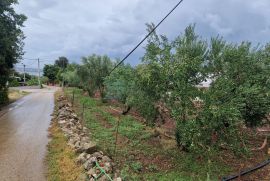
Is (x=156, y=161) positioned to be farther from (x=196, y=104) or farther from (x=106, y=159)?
(x=196, y=104)

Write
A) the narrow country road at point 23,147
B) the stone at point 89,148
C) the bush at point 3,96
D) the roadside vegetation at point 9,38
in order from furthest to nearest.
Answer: the bush at point 3,96 → the roadside vegetation at point 9,38 → the stone at point 89,148 → the narrow country road at point 23,147

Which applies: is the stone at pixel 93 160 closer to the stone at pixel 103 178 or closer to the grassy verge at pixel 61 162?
the grassy verge at pixel 61 162

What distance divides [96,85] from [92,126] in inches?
451

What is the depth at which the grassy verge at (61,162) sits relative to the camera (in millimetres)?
7909

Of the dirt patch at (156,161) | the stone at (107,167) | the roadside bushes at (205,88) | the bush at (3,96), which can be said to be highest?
the roadside bushes at (205,88)

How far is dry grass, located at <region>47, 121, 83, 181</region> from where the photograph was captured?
7.90 m

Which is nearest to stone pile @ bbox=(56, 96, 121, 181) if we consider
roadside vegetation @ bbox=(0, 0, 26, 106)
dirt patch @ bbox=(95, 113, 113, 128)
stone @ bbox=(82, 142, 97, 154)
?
stone @ bbox=(82, 142, 97, 154)

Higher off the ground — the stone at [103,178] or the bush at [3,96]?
the bush at [3,96]

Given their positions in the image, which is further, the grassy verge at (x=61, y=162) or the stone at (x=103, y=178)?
the grassy verge at (x=61, y=162)

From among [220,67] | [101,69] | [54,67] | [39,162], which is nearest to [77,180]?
[39,162]

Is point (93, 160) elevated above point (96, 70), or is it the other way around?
point (96, 70)

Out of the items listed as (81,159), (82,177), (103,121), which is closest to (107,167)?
(82,177)

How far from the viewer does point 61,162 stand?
29.5 ft

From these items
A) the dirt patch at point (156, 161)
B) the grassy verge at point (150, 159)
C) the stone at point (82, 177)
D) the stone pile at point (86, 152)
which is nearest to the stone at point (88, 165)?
the stone pile at point (86, 152)
